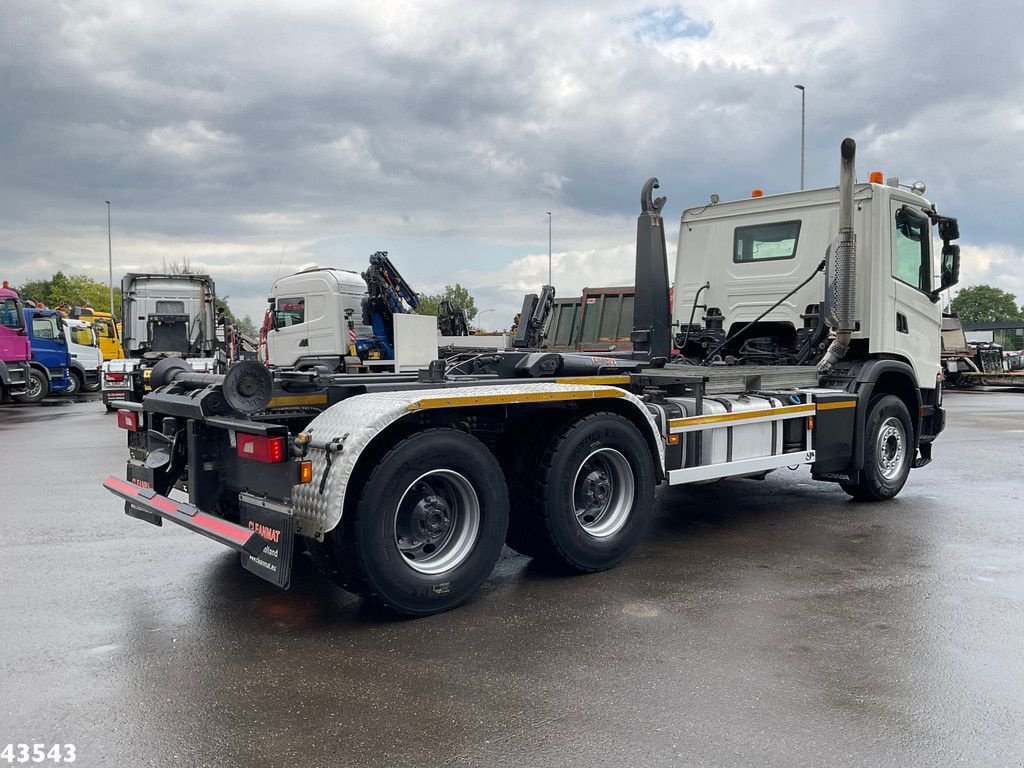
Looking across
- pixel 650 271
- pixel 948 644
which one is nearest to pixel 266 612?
pixel 948 644

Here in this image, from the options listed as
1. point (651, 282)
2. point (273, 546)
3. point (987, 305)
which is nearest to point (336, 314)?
point (651, 282)

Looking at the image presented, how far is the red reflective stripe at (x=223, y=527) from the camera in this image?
176 inches

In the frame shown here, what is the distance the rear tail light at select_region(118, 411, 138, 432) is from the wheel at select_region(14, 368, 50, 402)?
63.5ft

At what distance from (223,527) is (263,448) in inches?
21.0

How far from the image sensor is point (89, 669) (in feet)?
13.2

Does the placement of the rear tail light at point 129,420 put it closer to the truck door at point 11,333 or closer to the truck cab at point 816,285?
the truck cab at point 816,285

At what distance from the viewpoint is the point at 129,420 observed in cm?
579

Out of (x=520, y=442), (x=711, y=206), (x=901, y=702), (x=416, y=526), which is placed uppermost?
(x=711, y=206)

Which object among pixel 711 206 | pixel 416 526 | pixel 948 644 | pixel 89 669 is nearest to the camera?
pixel 89 669

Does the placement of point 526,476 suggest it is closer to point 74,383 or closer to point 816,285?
point 816,285

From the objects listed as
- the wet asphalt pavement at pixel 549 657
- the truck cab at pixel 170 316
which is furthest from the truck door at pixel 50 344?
the wet asphalt pavement at pixel 549 657

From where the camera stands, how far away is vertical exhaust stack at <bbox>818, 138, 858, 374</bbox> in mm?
7477

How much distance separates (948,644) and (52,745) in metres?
4.13

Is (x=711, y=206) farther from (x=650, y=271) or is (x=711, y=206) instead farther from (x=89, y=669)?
(x=89, y=669)
